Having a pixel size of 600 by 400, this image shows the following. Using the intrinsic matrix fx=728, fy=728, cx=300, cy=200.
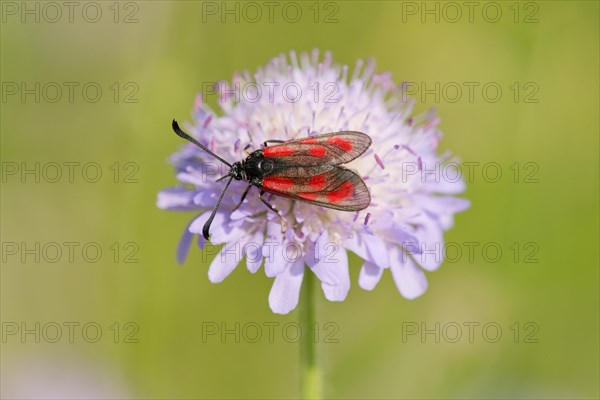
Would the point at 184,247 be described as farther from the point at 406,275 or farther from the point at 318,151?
the point at 406,275

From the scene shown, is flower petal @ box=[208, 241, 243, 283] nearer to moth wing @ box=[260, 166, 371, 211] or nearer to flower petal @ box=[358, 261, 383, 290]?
moth wing @ box=[260, 166, 371, 211]

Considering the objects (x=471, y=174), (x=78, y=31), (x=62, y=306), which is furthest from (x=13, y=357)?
(x=471, y=174)

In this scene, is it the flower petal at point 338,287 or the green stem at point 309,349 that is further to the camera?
the green stem at point 309,349

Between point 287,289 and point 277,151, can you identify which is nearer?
point 287,289

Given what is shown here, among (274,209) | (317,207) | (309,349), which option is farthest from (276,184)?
(309,349)

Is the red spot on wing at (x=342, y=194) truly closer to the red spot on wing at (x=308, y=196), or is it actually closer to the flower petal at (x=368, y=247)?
the red spot on wing at (x=308, y=196)

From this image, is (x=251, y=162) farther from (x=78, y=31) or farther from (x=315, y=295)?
(x=78, y=31)

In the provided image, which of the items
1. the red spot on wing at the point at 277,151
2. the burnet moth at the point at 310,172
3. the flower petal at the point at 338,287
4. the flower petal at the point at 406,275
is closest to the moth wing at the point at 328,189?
the burnet moth at the point at 310,172

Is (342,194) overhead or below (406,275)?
overhead
